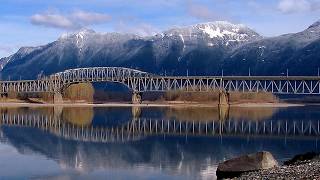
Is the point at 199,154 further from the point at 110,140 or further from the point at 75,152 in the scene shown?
the point at 110,140

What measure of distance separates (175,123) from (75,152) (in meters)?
42.7

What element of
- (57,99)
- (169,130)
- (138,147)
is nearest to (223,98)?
(57,99)

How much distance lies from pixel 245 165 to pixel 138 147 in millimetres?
25162

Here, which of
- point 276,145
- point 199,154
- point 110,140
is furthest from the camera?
point 110,140

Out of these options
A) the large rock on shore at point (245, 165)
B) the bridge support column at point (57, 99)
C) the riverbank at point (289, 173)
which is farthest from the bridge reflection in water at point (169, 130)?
the bridge support column at point (57, 99)

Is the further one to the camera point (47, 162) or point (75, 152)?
point (75, 152)

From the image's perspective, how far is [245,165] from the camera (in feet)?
115

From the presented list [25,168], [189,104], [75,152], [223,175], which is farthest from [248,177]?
[189,104]

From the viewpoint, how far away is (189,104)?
194 m

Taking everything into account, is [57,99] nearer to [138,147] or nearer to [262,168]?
[138,147]

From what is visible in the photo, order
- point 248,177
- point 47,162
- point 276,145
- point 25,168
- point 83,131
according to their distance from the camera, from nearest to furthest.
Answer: point 248,177 < point 25,168 < point 47,162 < point 276,145 < point 83,131

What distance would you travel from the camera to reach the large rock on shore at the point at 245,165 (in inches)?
1384

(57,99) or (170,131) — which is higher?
(57,99)

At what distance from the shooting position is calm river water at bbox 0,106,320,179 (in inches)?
1630
